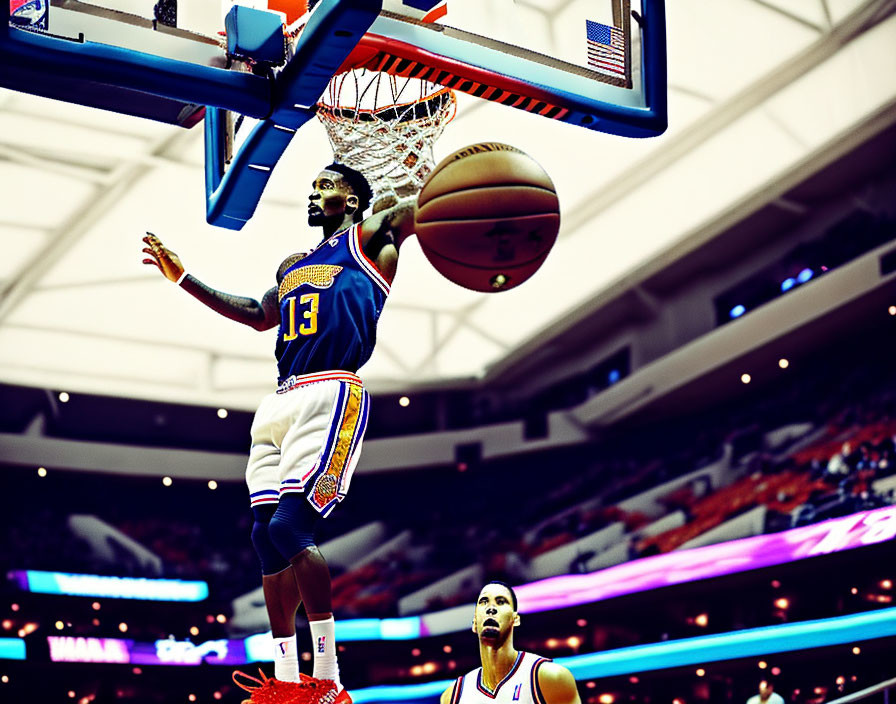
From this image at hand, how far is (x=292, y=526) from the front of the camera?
322cm

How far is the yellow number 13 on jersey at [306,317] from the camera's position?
3451 millimetres

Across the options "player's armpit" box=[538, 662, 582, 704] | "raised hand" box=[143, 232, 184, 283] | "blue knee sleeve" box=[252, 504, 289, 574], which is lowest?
"player's armpit" box=[538, 662, 582, 704]

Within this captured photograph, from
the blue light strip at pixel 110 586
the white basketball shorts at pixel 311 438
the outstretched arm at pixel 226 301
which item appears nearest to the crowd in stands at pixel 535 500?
the blue light strip at pixel 110 586

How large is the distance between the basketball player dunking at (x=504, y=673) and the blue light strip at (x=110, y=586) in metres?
11.0

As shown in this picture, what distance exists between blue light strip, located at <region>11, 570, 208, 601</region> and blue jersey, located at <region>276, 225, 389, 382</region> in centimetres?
1175

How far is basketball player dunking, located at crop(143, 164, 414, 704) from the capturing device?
3.23 m

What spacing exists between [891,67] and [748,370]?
3.85 meters

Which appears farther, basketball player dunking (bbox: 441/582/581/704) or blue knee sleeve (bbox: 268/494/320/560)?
basketball player dunking (bbox: 441/582/581/704)

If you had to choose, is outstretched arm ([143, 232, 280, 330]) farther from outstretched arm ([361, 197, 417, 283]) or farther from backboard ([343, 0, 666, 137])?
backboard ([343, 0, 666, 137])

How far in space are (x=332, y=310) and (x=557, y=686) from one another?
4.88 ft

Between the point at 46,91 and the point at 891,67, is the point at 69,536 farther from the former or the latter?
the point at 46,91

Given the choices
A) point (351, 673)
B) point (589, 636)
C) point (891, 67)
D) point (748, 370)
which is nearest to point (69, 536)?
point (351, 673)

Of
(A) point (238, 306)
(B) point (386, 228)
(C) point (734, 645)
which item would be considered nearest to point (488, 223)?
(B) point (386, 228)

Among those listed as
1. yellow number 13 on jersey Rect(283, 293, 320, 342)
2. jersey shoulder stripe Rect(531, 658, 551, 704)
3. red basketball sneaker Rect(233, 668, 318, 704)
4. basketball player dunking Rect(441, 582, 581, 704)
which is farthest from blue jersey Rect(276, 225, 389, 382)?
jersey shoulder stripe Rect(531, 658, 551, 704)
